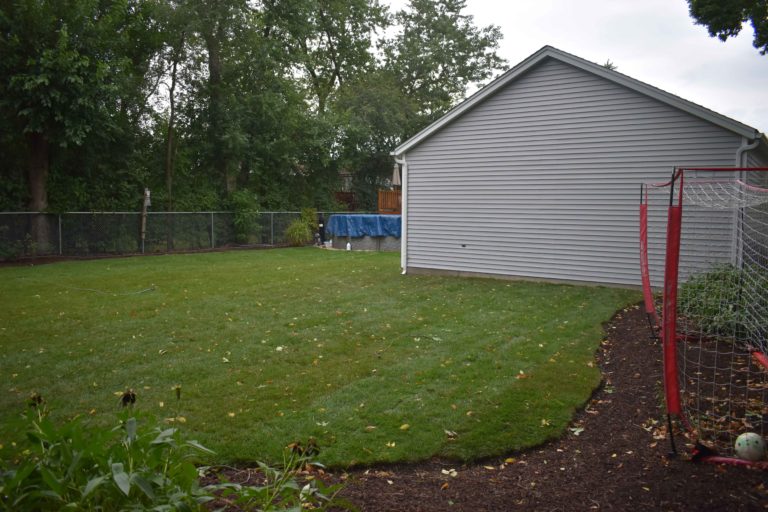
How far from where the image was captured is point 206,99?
72.4 ft

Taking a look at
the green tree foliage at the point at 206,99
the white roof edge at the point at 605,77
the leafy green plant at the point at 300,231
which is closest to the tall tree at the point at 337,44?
the green tree foliage at the point at 206,99

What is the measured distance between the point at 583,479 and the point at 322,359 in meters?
3.32

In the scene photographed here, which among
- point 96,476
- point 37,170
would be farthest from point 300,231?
point 96,476

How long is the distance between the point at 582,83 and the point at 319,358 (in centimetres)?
787

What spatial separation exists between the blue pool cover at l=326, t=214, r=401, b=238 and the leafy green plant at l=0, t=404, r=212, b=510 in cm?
1785

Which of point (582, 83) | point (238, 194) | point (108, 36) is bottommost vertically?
point (238, 194)

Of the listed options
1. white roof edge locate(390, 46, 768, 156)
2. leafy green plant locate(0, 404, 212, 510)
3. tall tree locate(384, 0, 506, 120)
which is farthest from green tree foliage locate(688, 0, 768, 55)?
tall tree locate(384, 0, 506, 120)

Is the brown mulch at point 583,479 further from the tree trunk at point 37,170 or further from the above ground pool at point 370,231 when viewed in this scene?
the tree trunk at point 37,170

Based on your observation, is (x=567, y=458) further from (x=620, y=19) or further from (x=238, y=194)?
(x=238, y=194)

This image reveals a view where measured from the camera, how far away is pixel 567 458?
3.75 m

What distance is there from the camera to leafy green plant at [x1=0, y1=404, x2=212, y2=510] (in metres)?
2.01

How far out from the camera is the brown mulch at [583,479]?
9.97 ft

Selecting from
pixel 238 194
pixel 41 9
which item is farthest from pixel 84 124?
pixel 238 194

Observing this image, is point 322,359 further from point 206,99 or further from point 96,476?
point 206,99
